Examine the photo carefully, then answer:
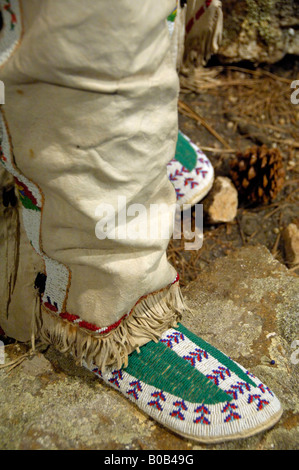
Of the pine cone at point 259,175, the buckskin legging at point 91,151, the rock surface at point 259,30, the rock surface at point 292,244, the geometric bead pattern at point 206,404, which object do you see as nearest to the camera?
the buckskin legging at point 91,151

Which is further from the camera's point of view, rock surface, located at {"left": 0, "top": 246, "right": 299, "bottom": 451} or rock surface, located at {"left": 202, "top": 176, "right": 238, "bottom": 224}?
rock surface, located at {"left": 202, "top": 176, "right": 238, "bottom": 224}

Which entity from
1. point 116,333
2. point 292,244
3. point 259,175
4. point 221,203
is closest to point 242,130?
point 259,175

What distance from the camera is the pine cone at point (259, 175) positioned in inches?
59.4

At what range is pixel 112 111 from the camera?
0.65 metres

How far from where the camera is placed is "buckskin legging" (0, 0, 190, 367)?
0.59m

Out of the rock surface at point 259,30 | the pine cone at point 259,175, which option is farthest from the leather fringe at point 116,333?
the rock surface at point 259,30

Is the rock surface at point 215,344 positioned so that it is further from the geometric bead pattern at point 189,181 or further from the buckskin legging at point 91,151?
the geometric bead pattern at point 189,181

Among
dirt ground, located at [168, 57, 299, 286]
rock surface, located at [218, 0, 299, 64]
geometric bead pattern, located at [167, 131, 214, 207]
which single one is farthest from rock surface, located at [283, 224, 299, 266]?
rock surface, located at [218, 0, 299, 64]

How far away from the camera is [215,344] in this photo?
103 centimetres

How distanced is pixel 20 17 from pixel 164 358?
653 millimetres

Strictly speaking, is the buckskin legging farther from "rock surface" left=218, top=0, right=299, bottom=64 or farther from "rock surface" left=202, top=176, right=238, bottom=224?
"rock surface" left=218, top=0, right=299, bottom=64

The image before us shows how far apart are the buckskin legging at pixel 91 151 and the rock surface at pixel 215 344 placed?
3.6 inches

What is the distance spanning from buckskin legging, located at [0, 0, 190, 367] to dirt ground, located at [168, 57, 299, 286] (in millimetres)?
511

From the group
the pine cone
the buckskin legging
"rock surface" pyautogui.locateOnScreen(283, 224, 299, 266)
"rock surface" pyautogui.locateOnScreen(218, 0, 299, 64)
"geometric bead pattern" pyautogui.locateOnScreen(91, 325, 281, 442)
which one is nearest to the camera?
the buckskin legging
